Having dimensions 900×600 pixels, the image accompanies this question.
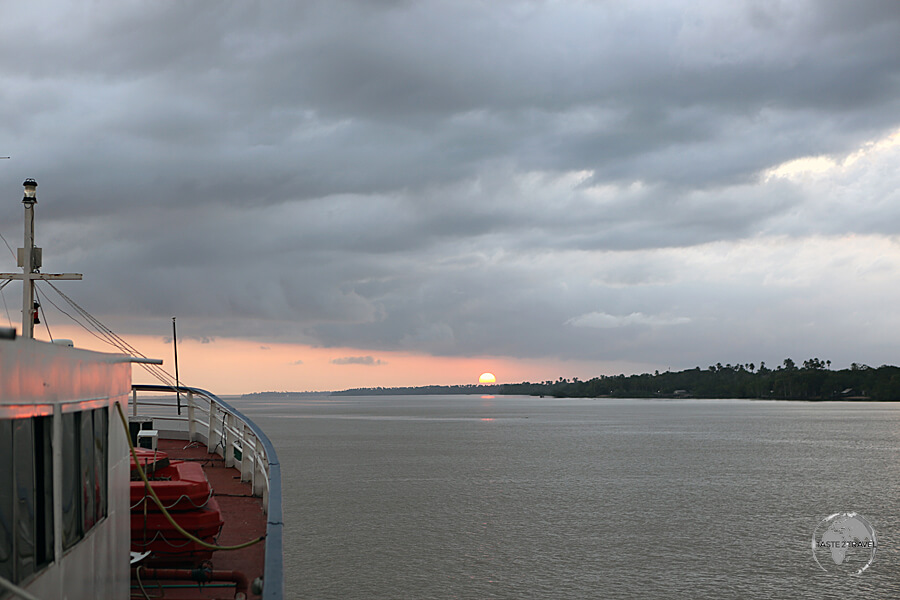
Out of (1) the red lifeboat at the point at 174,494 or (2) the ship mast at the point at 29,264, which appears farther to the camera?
(2) the ship mast at the point at 29,264

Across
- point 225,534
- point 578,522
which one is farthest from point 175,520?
point 578,522

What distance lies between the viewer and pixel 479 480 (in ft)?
180

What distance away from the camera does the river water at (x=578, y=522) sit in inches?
1013

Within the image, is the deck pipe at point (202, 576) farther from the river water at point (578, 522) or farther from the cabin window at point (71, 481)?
the river water at point (578, 522)

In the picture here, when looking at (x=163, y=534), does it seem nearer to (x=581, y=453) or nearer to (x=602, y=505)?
(x=602, y=505)

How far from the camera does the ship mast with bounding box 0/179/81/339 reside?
13625mm

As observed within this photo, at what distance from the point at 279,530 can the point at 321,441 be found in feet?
304

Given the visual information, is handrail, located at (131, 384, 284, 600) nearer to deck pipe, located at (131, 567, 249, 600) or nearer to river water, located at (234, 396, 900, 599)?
deck pipe, located at (131, 567, 249, 600)

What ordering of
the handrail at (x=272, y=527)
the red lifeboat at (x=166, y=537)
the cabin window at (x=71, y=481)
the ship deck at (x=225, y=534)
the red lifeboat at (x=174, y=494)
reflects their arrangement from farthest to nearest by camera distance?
the red lifeboat at (x=174, y=494)
the red lifeboat at (x=166, y=537)
the ship deck at (x=225, y=534)
the handrail at (x=272, y=527)
the cabin window at (x=71, y=481)

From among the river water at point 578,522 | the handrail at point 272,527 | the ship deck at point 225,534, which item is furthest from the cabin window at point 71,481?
the river water at point 578,522

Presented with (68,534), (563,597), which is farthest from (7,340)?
(563,597)

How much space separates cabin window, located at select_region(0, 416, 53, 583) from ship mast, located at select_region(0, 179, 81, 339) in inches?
365

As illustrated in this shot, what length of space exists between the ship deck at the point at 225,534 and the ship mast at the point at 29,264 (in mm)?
4838

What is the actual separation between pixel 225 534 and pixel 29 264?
5.83 metres
